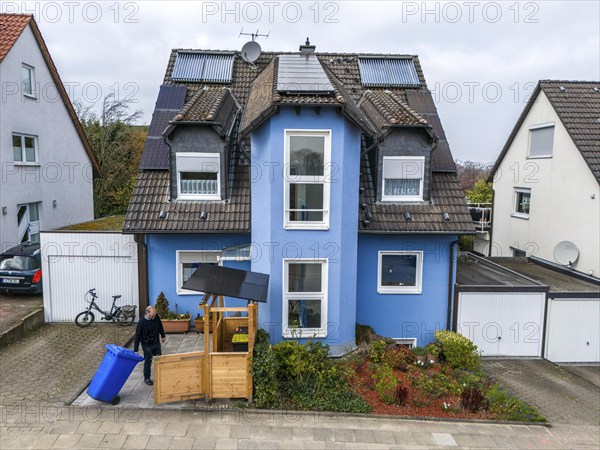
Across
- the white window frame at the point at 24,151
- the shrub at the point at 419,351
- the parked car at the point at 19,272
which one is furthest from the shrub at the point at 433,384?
the white window frame at the point at 24,151

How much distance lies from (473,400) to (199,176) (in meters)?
8.73

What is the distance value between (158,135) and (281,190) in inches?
189

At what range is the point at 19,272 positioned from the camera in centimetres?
1311

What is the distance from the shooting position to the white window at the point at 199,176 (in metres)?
11.8

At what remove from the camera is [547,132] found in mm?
17391

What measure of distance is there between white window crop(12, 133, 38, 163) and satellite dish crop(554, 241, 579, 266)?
2040cm

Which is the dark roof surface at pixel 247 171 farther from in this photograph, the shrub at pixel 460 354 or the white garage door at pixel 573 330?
the white garage door at pixel 573 330

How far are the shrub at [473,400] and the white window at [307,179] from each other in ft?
15.9

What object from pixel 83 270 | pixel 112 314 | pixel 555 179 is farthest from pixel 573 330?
pixel 83 270

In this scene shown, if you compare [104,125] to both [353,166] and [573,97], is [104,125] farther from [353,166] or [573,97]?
[573,97]

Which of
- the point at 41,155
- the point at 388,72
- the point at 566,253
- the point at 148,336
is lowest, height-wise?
the point at 148,336

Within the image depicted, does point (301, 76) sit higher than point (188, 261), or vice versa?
point (301, 76)

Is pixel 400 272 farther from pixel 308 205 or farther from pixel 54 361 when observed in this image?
pixel 54 361

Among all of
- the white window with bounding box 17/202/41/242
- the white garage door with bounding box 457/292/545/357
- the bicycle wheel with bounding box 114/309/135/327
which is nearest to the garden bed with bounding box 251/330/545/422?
the white garage door with bounding box 457/292/545/357
